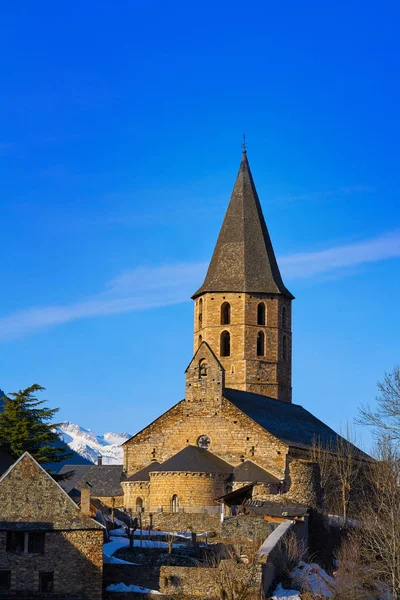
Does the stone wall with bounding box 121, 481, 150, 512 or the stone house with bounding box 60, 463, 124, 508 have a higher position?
the stone house with bounding box 60, 463, 124, 508

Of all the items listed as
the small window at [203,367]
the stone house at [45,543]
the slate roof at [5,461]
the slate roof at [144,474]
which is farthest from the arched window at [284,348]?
the stone house at [45,543]

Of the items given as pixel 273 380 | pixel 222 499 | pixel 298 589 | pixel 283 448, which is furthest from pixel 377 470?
pixel 298 589

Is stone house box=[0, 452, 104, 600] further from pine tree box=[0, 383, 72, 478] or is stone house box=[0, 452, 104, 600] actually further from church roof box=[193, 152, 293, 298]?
church roof box=[193, 152, 293, 298]

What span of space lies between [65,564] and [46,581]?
836 millimetres

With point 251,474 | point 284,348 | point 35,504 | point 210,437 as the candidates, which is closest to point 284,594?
point 35,504

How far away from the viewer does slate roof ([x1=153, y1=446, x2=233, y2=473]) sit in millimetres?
57125

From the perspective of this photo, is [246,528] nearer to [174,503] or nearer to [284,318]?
[174,503]

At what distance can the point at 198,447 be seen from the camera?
198 feet

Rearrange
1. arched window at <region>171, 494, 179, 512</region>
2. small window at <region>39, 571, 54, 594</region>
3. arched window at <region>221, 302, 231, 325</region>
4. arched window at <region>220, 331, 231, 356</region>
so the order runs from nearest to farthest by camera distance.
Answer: small window at <region>39, 571, 54, 594</region>
arched window at <region>171, 494, 179, 512</region>
arched window at <region>220, 331, 231, 356</region>
arched window at <region>221, 302, 231, 325</region>

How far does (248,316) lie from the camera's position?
7369 cm

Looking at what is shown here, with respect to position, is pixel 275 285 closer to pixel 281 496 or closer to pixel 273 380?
pixel 273 380

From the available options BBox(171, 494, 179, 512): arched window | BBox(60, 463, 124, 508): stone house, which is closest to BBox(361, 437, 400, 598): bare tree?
BBox(171, 494, 179, 512): arched window

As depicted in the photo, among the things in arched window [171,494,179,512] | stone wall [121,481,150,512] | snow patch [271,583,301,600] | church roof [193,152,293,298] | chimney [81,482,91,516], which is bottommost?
snow patch [271,583,301,600]

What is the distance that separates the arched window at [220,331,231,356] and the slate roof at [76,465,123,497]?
9962mm
